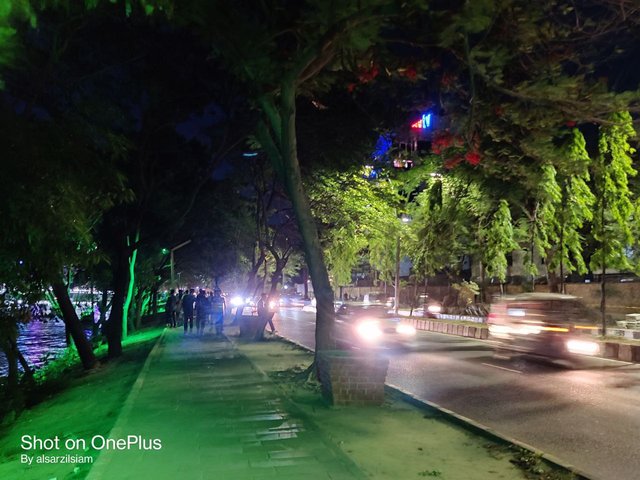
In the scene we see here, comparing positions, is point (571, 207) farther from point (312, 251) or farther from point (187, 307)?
point (187, 307)

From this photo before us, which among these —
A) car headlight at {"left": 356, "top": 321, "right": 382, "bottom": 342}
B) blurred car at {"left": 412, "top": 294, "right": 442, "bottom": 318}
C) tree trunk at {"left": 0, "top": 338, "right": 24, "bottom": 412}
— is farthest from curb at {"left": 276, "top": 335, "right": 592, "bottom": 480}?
blurred car at {"left": 412, "top": 294, "right": 442, "bottom": 318}

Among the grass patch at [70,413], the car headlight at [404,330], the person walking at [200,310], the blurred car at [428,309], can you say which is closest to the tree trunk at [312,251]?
the grass patch at [70,413]

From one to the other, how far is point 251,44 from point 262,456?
6.24 metres

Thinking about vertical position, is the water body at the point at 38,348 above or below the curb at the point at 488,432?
below

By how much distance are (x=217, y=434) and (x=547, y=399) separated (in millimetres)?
6451

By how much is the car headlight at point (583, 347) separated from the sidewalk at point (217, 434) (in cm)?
871

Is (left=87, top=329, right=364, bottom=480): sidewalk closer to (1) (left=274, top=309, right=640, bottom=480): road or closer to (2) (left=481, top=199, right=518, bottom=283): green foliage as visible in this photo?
(1) (left=274, top=309, right=640, bottom=480): road

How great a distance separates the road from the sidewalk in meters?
2.82

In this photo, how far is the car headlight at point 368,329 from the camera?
23.6 metres

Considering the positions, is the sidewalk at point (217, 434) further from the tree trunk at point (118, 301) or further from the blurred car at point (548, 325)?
the blurred car at point (548, 325)

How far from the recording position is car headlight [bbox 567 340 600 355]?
47.3ft

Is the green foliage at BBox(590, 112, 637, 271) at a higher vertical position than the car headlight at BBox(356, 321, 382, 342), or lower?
higher

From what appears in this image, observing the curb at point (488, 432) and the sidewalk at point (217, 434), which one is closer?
the sidewalk at point (217, 434)

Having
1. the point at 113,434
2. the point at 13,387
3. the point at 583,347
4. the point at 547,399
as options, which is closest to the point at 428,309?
the point at 583,347
